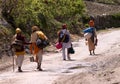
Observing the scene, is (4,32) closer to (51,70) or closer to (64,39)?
(64,39)

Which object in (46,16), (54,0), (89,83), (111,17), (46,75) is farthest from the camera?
(111,17)

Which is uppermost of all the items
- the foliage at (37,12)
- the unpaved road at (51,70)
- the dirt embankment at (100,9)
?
the foliage at (37,12)

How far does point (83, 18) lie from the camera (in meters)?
45.5

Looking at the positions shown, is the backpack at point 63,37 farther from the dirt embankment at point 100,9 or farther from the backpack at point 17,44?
the dirt embankment at point 100,9

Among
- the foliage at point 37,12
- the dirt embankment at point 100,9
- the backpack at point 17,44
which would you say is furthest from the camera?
the dirt embankment at point 100,9

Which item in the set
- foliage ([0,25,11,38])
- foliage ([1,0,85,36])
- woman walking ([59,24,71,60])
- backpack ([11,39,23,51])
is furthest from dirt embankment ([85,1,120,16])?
backpack ([11,39,23,51])

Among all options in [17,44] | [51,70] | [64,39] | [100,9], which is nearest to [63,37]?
[64,39]

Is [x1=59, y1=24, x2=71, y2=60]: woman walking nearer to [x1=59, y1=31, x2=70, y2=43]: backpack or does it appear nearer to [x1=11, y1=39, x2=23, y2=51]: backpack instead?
[x1=59, y1=31, x2=70, y2=43]: backpack

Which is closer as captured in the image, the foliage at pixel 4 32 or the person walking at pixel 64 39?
the person walking at pixel 64 39

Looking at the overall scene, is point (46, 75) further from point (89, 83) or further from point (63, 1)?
point (63, 1)

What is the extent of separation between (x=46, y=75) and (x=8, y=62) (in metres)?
5.41

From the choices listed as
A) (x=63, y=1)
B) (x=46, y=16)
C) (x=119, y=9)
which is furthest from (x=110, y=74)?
(x=119, y=9)

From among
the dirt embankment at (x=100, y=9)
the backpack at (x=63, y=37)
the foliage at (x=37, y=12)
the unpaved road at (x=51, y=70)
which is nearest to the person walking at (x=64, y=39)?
the backpack at (x=63, y=37)

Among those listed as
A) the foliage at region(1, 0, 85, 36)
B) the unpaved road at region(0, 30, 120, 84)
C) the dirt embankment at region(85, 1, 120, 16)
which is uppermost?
the foliage at region(1, 0, 85, 36)
